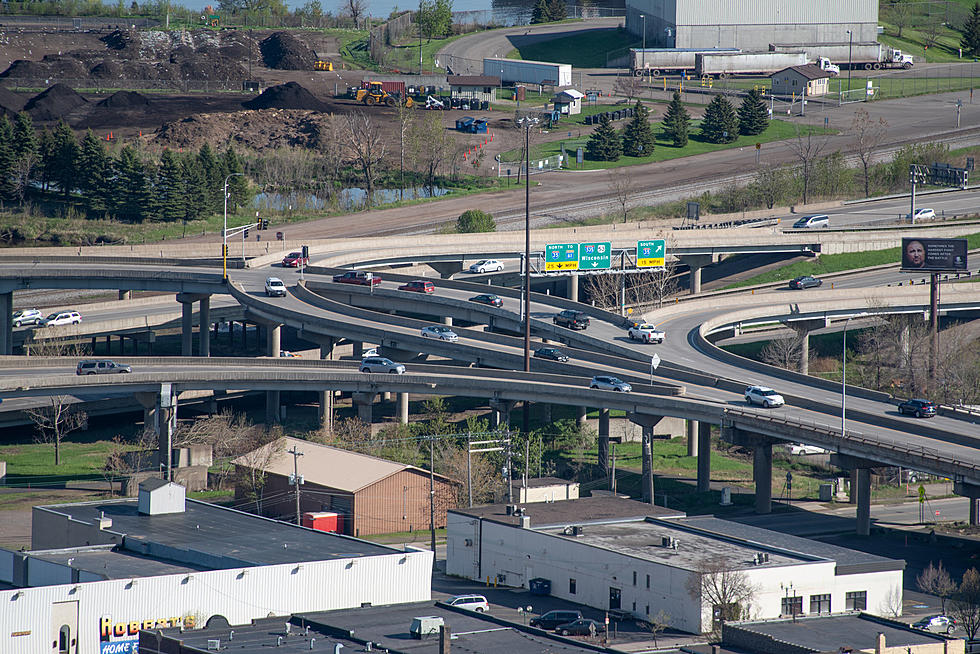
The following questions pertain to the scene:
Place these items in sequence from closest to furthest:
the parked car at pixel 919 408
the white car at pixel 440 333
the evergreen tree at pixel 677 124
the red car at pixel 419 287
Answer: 1. the parked car at pixel 919 408
2. the white car at pixel 440 333
3. the red car at pixel 419 287
4. the evergreen tree at pixel 677 124

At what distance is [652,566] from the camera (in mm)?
61188

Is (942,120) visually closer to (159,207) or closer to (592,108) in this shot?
(592,108)

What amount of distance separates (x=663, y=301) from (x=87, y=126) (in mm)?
77473

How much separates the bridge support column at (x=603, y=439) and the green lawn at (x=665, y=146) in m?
77.8

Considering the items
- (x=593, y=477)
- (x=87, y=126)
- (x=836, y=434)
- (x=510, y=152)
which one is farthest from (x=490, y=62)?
(x=836, y=434)

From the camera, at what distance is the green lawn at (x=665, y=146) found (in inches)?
6545

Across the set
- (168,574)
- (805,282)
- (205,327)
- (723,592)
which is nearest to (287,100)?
(205,327)

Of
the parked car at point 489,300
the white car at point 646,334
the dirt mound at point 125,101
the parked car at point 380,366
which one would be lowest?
the parked car at point 380,366

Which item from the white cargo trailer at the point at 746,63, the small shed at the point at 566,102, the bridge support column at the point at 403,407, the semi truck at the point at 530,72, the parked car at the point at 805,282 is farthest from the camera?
the white cargo trailer at the point at 746,63

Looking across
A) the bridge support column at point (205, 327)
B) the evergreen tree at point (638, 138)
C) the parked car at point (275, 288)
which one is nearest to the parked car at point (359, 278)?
the parked car at point (275, 288)

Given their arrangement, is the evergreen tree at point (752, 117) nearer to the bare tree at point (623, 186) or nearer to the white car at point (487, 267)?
the bare tree at point (623, 186)

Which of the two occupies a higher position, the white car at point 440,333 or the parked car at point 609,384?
the white car at point 440,333

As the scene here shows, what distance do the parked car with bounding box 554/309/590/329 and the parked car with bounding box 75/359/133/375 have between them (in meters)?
31.5

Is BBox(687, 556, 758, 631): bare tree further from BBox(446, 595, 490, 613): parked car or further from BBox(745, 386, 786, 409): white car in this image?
BBox(745, 386, 786, 409): white car
